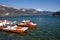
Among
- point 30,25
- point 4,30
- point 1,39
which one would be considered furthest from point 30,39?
point 30,25

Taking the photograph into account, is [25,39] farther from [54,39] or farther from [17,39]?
[54,39]

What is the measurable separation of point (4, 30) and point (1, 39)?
9854 mm

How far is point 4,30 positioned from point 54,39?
607 inches

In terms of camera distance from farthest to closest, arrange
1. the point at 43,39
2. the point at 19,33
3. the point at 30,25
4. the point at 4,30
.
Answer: the point at 30,25, the point at 4,30, the point at 19,33, the point at 43,39

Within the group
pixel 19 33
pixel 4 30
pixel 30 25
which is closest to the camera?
pixel 19 33

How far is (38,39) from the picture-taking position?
34.2 m

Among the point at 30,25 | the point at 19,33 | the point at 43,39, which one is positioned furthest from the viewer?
the point at 30,25

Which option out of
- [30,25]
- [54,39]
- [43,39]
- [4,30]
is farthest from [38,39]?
[30,25]

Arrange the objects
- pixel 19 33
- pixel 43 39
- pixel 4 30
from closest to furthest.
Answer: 1. pixel 43 39
2. pixel 19 33
3. pixel 4 30

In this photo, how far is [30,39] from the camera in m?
34.7

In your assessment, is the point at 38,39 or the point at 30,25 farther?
the point at 30,25

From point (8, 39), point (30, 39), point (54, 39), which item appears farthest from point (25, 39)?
point (54, 39)

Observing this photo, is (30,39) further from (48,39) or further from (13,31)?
(13,31)

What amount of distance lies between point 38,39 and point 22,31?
30.2 feet
